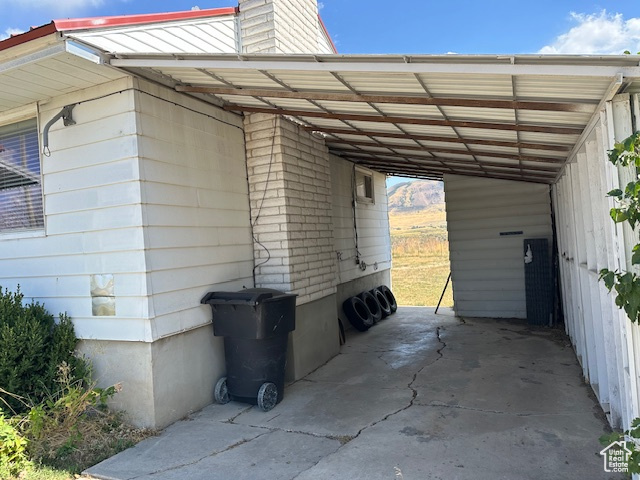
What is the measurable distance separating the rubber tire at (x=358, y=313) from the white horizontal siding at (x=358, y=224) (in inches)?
17.0

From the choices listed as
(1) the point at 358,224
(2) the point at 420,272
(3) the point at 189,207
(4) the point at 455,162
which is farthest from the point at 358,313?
(2) the point at 420,272

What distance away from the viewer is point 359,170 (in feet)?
31.0

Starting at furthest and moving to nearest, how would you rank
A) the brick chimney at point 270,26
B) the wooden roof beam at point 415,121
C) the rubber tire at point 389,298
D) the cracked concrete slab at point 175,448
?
the rubber tire at point 389,298 < the brick chimney at point 270,26 < the wooden roof beam at point 415,121 < the cracked concrete slab at point 175,448

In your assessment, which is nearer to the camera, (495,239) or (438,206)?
(495,239)

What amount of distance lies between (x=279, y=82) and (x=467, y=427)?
3.30 meters

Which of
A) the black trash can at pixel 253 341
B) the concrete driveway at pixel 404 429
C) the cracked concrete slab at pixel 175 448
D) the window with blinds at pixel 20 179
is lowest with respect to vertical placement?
the concrete driveway at pixel 404 429

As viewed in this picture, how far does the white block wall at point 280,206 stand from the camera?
5309 mm

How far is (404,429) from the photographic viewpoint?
3.79 m

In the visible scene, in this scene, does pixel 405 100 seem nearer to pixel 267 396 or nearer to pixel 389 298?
pixel 267 396

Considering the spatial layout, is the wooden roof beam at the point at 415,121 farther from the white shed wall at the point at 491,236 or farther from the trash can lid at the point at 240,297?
the white shed wall at the point at 491,236

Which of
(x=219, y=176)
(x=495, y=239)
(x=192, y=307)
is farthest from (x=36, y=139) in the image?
(x=495, y=239)

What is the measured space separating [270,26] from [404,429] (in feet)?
18.2

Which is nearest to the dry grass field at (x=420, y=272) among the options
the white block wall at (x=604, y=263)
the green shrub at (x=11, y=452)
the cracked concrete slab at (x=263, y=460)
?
the white block wall at (x=604, y=263)

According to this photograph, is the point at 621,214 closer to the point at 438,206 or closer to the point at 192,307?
the point at 192,307
